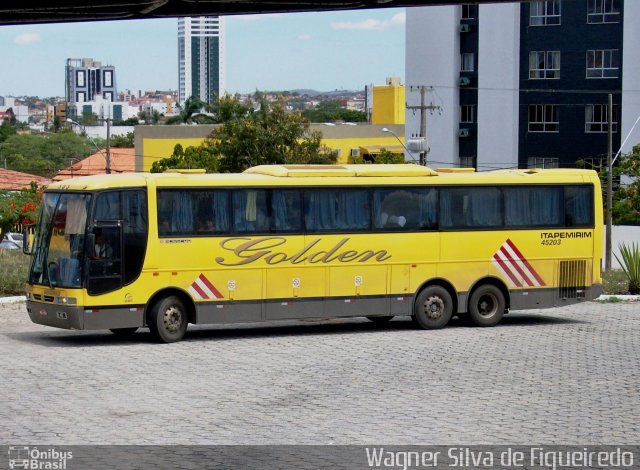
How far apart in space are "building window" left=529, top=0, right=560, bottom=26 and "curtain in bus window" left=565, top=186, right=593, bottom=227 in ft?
149

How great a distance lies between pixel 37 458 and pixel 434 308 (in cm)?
1284

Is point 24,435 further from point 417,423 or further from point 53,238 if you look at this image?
point 53,238

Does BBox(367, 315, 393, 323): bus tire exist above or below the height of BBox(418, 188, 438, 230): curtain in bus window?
below

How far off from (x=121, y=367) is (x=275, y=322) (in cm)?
761

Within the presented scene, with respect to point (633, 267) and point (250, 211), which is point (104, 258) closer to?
point (250, 211)

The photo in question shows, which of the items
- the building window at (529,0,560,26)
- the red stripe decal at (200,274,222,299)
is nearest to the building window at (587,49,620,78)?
the building window at (529,0,560,26)

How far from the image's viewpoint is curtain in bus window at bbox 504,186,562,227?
79.5 ft

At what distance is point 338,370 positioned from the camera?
58.7 feet

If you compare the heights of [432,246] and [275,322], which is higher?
[432,246]

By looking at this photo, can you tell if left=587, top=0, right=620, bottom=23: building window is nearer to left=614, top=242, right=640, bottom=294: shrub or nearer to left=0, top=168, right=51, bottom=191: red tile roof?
left=614, top=242, right=640, bottom=294: shrub

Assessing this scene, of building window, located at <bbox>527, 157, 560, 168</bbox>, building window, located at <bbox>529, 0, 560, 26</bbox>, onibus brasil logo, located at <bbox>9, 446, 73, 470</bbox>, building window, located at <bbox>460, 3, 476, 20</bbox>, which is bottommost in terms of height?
onibus brasil logo, located at <bbox>9, 446, 73, 470</bbox>

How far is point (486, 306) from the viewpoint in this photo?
24.2 m

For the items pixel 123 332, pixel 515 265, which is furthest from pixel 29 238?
pixel 515 265

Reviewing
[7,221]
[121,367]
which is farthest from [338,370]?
[7,221]
